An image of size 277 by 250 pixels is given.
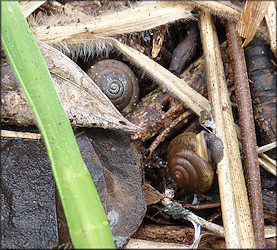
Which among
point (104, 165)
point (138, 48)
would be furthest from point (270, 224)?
point (138, 48)

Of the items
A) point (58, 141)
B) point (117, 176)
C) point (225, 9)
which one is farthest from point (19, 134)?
point (225, 9)

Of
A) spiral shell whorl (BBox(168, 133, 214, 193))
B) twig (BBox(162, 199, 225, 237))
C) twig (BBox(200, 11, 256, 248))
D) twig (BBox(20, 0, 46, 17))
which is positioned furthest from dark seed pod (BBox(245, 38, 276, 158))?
twig (BBox(20, 0, 46, 17))

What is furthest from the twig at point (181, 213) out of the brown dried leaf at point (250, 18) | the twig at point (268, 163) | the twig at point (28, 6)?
the twig at point (28, 6)

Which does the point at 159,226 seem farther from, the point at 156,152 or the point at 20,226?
the point at 20,226

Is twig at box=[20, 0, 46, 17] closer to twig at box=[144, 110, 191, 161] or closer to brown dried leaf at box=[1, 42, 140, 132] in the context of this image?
brown dried leaf at box=[1, 42, 140, 132]

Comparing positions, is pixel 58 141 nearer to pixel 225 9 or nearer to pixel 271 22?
pixel 225 9
